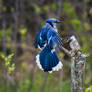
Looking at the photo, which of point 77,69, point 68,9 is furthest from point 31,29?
point 77,69

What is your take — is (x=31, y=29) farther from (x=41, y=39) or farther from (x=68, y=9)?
(x=41, y=39)

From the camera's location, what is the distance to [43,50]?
82.8 inches

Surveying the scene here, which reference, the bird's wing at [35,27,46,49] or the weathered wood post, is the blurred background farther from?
the bird's wing at [35,27,46,49]

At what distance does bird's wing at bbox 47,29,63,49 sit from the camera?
206 centimetres

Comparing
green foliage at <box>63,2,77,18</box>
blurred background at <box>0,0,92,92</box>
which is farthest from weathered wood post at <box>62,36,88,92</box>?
green foliage at <box>63,2,77,18</box>

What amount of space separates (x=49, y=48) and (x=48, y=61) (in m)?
0.10

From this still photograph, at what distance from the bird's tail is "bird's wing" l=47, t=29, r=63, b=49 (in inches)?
1.3

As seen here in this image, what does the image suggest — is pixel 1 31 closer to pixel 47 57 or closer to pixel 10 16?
pixel 10 16

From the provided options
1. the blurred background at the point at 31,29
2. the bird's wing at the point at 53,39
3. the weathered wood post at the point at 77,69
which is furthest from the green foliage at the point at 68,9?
the bird's wing at the point at 53,39

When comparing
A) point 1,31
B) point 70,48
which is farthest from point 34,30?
point 70,48

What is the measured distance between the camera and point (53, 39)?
2072mm

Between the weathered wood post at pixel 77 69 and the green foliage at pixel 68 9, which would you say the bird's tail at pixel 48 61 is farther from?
the green foliage at pixel 68 9

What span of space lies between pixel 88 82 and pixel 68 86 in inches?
20.0

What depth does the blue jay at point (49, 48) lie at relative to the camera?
6.63 ft
